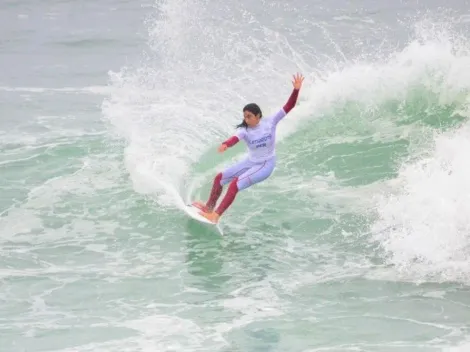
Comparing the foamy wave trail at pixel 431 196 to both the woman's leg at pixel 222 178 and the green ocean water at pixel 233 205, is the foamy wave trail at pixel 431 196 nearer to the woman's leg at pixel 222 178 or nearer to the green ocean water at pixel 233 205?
the green ocean water at pixel 233 205

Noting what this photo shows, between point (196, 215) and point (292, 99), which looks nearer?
point (292, 99)

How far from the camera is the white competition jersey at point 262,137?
42.1 ft

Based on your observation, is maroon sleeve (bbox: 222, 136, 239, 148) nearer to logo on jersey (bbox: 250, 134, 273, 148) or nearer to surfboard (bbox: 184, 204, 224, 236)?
logo on jersey (bbox: 250, 134, 273, 148)

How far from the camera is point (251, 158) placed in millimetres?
13078

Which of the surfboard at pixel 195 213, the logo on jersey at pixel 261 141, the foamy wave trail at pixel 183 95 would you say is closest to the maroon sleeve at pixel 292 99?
the logo on jersey at pixel 261 141

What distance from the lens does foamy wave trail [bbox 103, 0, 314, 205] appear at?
50.9 feet

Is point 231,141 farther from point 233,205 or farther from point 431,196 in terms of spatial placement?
point 431,196

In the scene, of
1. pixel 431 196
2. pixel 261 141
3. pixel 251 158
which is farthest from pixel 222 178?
pixel 431 196

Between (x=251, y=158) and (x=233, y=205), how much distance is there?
1.52 meters

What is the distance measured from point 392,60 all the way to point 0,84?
9.27m

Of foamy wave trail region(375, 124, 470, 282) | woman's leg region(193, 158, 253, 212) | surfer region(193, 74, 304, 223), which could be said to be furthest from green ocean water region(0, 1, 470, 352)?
surfer region(193, 74, 304, 223)

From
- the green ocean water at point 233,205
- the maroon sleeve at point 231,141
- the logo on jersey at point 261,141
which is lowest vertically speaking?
the green ocean water at point 233,205

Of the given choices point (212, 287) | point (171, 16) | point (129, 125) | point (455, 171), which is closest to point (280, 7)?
point (171, 16)

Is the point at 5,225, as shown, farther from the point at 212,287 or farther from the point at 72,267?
the point at 212,287
